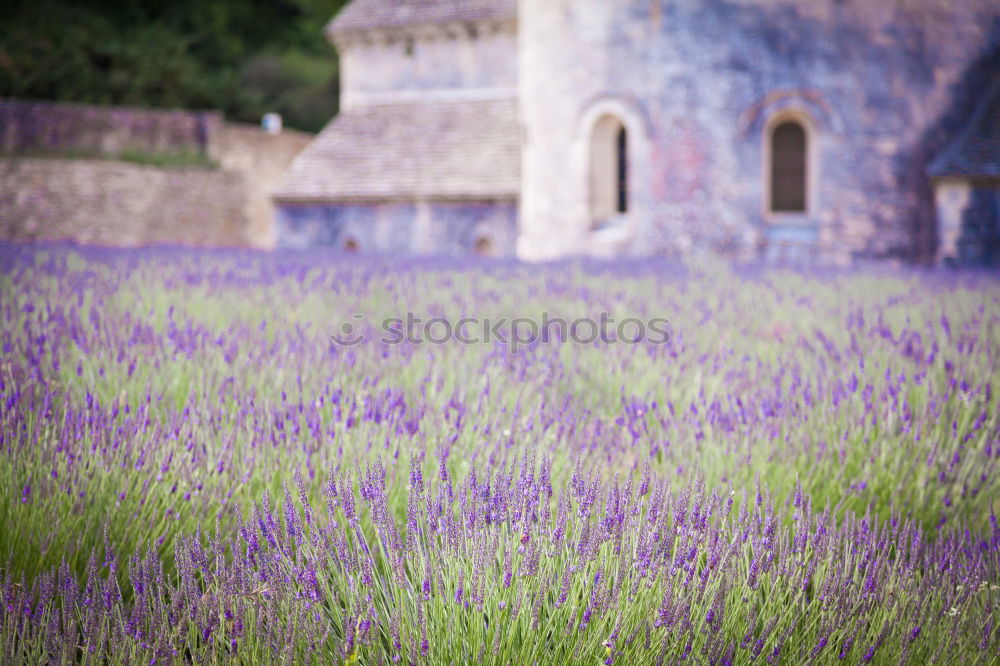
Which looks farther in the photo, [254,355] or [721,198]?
[721,198]

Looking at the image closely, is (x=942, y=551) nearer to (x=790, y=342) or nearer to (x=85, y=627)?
(x=85, y=627)

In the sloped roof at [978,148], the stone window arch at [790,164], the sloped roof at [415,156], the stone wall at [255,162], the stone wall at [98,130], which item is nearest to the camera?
the sloped roof at [978,148]

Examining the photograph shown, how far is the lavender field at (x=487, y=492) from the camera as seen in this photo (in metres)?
1.65

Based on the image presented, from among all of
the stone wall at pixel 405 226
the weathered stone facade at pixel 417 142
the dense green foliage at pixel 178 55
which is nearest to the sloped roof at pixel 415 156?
the weathered stone facade at pixel 417 142

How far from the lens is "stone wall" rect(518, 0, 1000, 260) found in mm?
13766

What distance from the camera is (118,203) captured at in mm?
19672

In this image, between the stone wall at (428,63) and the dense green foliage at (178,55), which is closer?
the stone wall at (428,63)

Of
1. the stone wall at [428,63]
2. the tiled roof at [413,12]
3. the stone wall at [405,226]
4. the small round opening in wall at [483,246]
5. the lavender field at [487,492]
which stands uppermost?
the tiled roof at [413,12]

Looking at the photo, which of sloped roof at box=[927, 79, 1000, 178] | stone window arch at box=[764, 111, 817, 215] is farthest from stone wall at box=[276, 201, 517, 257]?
sloped roof at box=[927, 79, 1000, 178]

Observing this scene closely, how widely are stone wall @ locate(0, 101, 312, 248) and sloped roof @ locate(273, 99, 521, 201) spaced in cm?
154

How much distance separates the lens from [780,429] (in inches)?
124

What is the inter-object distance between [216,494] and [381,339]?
228cm

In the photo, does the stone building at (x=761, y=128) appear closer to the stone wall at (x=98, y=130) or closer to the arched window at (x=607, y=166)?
the arched window at (x=607, y=166)

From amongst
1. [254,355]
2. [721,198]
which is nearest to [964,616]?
[254,355]
